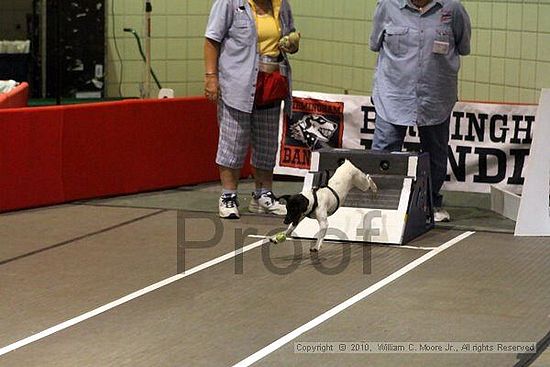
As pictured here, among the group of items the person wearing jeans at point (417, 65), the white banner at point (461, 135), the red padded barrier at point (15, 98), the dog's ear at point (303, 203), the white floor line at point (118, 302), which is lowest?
the white floor line at point (118, 302)

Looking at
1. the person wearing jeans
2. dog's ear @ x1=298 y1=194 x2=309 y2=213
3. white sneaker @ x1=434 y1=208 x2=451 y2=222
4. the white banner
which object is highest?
the person wearing jeans

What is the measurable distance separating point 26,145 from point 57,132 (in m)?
0.29

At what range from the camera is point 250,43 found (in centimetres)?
832

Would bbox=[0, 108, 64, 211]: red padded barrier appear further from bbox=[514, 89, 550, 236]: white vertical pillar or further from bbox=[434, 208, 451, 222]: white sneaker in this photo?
bbox=[514, 89, 550, 236]: white vertical pillar

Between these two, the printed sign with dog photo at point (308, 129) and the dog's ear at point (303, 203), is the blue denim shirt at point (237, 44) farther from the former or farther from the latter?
the printed sign with dog photo at point (308, 129)

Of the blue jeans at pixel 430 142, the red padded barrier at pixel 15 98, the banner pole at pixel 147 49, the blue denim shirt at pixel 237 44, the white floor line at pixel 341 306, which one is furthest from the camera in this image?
the banner pole at pixel 147 49

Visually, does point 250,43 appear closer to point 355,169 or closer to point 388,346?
point 355,169

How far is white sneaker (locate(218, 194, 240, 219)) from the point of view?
332 inches

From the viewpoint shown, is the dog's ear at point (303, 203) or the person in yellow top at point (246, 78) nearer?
the dog's ear at point (303, 203)

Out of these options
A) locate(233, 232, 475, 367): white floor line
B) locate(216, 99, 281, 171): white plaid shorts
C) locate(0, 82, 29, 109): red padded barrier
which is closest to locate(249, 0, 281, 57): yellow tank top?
locate(216, 99, 281, 171): white plaid shorts

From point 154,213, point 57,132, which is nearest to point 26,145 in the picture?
point 57,132

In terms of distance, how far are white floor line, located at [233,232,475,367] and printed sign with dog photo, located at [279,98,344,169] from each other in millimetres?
2117

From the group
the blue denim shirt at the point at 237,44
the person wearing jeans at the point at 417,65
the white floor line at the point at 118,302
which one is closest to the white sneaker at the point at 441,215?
the person wearing jeans at the point at 417,65

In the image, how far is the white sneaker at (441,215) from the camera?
841 centimetres
